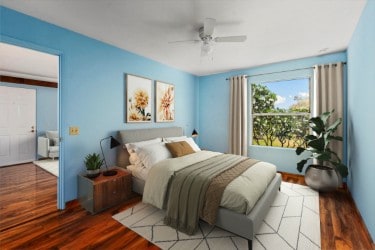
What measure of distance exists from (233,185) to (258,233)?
2.12 ft

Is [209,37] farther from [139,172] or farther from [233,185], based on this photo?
[139,172]

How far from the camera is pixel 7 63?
4.21m

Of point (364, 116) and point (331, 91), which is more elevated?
point (331, 91)

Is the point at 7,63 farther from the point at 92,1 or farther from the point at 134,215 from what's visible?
the point at 134,215

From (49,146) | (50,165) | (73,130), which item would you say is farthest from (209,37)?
(49,146)

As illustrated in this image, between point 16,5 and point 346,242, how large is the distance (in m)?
4.62

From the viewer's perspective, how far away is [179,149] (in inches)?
134

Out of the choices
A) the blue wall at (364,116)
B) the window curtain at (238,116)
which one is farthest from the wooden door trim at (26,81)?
the blue wall at (364,116)

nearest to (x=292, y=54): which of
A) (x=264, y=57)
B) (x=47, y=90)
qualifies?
(x=264, y=57)

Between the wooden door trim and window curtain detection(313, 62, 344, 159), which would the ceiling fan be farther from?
the wooden door trim

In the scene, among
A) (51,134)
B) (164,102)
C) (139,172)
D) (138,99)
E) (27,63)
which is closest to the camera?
(139,172)

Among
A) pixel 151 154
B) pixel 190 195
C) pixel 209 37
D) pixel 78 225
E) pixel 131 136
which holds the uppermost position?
pixel 209 37

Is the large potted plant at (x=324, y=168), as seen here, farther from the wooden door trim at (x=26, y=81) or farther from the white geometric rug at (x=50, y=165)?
the wooden door trim at (x=26, y=81)

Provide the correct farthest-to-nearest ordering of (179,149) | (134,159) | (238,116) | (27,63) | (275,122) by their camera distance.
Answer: (238,116) < (275,122) < (27,63) < (179,149) < (134,159)
